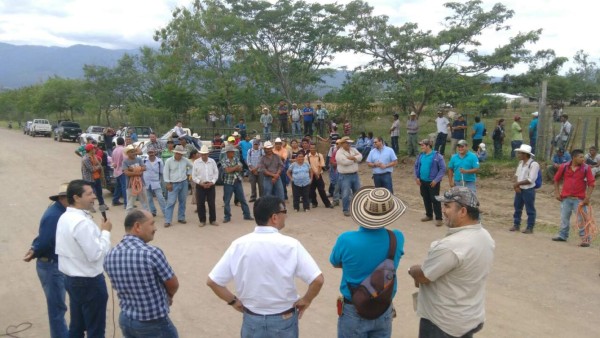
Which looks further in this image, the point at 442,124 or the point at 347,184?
the point at 442,124

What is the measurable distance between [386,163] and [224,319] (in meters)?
5.67

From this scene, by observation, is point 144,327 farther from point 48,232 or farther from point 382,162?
point 382,162

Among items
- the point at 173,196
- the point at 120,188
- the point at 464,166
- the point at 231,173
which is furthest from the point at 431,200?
the point at 120,188

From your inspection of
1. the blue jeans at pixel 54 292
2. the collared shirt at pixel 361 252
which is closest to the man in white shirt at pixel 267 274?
the collared shirt at pixel 361 252

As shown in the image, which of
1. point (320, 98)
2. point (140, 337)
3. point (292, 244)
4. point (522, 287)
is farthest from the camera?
point (320, 98)

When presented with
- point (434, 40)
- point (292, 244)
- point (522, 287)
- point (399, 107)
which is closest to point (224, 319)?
point (292, 244)

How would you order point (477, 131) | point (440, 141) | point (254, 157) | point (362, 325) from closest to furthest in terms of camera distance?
point (362, 325), point (254, 157), point (477, 131), point (440, 141)

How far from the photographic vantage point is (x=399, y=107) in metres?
20.5

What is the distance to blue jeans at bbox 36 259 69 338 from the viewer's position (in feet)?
15.4

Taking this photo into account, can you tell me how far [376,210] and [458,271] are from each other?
67 cm

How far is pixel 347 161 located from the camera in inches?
409

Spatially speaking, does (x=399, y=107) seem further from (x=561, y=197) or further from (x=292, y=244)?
(x=292, y=244)

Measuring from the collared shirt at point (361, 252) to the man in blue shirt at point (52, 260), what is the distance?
8.91ft

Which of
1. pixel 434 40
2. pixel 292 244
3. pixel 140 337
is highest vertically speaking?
pixel 434 40
